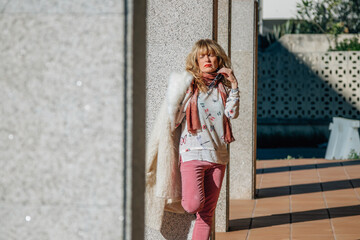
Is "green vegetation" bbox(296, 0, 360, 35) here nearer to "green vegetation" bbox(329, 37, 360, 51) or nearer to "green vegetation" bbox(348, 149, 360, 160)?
"green vegetation" bbox(329, 37, 360, 51)

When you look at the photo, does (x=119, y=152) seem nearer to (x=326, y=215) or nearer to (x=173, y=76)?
(x=173, y=76)

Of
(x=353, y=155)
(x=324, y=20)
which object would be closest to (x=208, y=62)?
(x=353, y=155)

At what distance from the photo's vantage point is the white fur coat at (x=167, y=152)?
442 centimetres

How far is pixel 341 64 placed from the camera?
15344 millimetres

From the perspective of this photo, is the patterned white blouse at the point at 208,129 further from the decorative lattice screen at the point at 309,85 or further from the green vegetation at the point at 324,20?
the green vegetation at the point at 324,20

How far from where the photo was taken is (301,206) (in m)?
7.78

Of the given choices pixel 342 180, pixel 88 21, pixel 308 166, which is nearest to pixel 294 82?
pixel 308 166

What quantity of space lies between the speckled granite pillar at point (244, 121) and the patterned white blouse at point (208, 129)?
3820 mm

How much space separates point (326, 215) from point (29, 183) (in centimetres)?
546

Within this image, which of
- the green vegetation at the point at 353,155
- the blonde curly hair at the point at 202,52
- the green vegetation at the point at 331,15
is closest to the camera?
the blonde curly hair at the point at 202,52

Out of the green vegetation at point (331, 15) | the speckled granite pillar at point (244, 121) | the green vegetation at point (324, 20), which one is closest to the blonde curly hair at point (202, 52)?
the speckled granite pillar at point (244, 121)

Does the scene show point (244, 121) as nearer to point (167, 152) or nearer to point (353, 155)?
point (167, 152)

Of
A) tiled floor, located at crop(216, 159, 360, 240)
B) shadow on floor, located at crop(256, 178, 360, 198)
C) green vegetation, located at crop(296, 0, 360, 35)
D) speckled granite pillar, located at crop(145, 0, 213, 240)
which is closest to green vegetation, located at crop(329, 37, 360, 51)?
green vegetation, located at crop(296, 0, 360, 35)

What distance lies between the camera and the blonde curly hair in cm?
445
